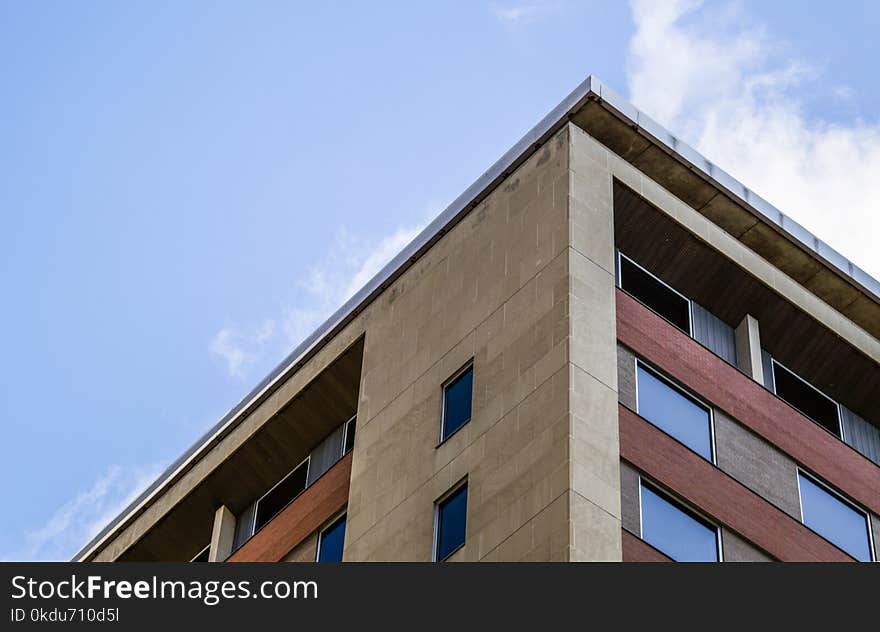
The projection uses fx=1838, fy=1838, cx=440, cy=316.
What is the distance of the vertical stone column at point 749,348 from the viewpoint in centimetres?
4669

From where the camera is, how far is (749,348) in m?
47.3

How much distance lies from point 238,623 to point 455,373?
1448 cm

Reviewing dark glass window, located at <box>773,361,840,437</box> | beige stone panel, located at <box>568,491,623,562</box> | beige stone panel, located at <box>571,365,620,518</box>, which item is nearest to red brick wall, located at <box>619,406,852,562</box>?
beige stone panel, located at <box>571,365,620,518</box>

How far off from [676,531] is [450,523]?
4879mm

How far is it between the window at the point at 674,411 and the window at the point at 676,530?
2.12 metres

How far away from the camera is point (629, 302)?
43875 mm

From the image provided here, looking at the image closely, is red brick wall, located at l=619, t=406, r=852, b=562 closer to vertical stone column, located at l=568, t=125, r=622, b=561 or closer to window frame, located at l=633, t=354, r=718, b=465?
window frame, located at l=633, t=354, r=718, b=465

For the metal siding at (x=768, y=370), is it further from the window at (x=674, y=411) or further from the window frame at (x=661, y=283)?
the window at (x=674, y=411)

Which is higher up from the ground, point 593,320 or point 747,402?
point 747,402

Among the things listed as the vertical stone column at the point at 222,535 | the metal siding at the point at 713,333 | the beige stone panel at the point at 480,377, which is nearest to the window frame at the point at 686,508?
the beige stone panel at the point at 480,377

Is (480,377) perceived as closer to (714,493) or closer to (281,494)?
(714,493)

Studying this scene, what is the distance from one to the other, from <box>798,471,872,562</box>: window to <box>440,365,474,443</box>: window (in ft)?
27.9

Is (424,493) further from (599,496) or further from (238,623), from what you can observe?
(238,623)

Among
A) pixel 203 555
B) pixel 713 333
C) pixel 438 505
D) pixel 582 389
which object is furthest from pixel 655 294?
pixel 203 555
